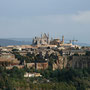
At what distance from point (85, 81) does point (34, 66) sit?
18.3ft

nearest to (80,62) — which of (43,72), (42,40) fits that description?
(43,72)

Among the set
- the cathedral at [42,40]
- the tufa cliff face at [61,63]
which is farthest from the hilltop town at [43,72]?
the cathedral at [42,40]

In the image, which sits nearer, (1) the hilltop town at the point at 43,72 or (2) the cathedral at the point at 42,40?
(1) the hilltop town at the point at 43,72

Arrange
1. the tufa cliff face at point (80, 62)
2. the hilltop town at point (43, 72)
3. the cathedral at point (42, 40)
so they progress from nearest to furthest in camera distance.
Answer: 1. the hilltop town at point (43, 72)
2. the tufa cliff face at point (80, 62)
3. the cathedral at point (42, 40)

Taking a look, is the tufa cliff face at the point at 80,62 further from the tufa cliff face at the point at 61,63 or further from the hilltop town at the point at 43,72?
the tufa cliff face at the point at 61,63

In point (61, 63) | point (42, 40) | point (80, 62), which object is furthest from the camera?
point (42, 40)

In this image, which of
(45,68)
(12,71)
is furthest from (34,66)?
(12,71)

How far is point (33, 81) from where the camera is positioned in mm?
29484

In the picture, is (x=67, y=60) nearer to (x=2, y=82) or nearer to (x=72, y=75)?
(x=72, y=75)

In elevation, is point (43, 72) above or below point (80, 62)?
below

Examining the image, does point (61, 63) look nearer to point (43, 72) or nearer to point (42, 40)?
point (43, 72)

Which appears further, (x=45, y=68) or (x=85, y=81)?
(x=45, y=68)

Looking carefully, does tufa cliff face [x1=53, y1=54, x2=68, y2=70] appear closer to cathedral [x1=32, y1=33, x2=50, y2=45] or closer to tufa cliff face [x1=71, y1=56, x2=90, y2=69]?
tufa cliff face [x1=71, y1=56, x2=90, y2=69]

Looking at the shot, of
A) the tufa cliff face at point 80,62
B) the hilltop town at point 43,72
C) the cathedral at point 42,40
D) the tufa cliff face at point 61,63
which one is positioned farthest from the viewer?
the cathedral at point 42,40
